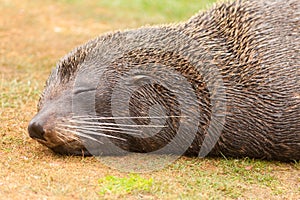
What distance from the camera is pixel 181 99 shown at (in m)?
7.48

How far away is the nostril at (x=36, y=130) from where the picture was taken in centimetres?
705

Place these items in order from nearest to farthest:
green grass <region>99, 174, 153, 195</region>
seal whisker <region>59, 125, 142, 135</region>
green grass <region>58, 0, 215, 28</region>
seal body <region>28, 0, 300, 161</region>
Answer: green grass <region>99, 174, 153, 195</region> → seal whisker <region>59, 125, 142, 135</region> → seal body <region>28, 0, 300, 161</region> → green grass <region>58, 0, 215, 28</region>

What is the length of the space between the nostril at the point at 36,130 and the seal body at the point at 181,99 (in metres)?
0.15

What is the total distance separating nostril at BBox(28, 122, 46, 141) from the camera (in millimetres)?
7047

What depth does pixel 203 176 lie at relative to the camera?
23.4ft

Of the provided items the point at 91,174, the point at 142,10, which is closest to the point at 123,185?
the point at 91,174

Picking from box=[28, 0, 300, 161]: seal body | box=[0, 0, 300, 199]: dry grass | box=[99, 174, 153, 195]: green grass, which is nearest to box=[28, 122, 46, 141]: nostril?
box=[28, 0, 300, 161]: seal body

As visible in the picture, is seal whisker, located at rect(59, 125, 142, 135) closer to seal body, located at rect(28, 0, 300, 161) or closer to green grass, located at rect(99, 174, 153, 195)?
seal body, located at rect(28, 0, 300, 161)

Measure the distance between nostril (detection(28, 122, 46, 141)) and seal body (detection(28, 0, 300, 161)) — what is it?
0.15 meters

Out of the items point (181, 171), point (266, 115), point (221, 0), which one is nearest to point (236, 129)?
point (266, 115)

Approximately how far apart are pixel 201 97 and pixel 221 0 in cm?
173

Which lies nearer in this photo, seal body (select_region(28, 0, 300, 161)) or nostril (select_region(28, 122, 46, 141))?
nostril (select_region(28, 122, 46, 141))

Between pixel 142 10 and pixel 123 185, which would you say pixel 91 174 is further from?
pixel 142 10

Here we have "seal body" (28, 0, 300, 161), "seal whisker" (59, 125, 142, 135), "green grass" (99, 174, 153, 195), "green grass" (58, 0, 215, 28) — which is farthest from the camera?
"green grass" (58, 0, 215, 28)
